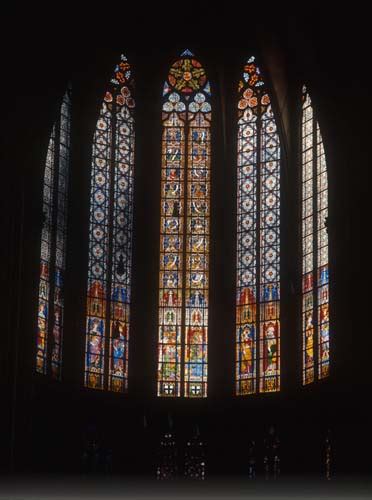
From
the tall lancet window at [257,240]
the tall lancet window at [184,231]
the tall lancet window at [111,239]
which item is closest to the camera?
the tall lancet window at [111,239]

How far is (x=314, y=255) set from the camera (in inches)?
1308

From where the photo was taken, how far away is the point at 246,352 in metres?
33.9

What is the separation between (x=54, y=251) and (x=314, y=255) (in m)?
4.81

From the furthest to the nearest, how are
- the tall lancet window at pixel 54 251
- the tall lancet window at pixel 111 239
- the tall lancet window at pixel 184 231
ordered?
the tall lancet window at pixel 184 231 → the tall lancet window at pixel 111 239 → the tall lancet window at pixel 54 251

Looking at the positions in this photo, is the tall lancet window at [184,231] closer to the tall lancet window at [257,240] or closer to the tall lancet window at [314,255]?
the tall lancet window at [257,240]

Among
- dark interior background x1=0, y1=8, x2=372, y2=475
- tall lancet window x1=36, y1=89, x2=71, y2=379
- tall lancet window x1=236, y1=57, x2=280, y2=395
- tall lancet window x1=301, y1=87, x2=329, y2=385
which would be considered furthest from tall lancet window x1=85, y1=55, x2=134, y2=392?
tall lancet window x1=301, y1=87, x2=329, y2=385

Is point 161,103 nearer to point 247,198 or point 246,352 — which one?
point 247,198

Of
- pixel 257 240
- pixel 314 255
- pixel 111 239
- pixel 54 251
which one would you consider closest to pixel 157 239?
pixel 111 239

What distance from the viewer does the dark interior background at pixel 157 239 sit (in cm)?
3003

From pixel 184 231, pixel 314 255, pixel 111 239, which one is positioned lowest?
pixel 314 255

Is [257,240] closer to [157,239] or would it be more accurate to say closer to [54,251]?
[157,239]

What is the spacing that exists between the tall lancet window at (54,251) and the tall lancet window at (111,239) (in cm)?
67

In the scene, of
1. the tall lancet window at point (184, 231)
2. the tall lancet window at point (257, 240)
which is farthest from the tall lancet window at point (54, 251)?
the tall lancet window at point (257, 240)
